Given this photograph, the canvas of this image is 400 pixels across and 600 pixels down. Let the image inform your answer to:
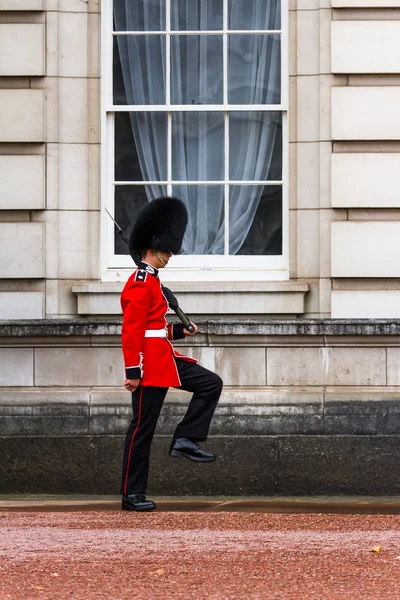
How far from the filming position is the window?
11367 mm

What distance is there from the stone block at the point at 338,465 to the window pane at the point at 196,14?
3.30 metres

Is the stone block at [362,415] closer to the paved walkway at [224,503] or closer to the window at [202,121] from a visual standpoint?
the paved walkway at [224,503]

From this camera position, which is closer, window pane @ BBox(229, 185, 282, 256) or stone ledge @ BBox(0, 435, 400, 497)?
stone ledge @ BBox(0, 435, 400, 497)

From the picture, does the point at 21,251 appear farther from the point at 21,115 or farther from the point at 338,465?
the point at 338,465

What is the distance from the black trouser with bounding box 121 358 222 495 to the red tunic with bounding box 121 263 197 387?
0.29 feet

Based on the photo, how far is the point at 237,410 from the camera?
1072 cm

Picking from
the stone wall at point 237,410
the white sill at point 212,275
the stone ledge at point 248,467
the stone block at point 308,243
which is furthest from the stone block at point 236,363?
the stone block at point 308,243

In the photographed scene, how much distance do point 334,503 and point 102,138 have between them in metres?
3.34

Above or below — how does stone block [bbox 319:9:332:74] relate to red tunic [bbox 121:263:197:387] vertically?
above

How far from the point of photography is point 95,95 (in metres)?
11.3

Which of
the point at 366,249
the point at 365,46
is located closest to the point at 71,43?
the point at 365,46

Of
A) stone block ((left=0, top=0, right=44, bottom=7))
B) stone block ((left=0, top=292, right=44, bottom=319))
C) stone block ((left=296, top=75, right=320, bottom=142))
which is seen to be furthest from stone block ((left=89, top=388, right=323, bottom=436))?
stone block ((left=0, top=0, right=44, bottom=7))

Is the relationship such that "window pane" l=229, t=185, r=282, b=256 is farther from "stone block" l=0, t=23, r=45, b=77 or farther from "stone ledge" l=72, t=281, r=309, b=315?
"stone block" l=0, t=23, r=45, b=77

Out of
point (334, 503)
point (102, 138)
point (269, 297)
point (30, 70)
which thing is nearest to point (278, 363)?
point (269, 297)
